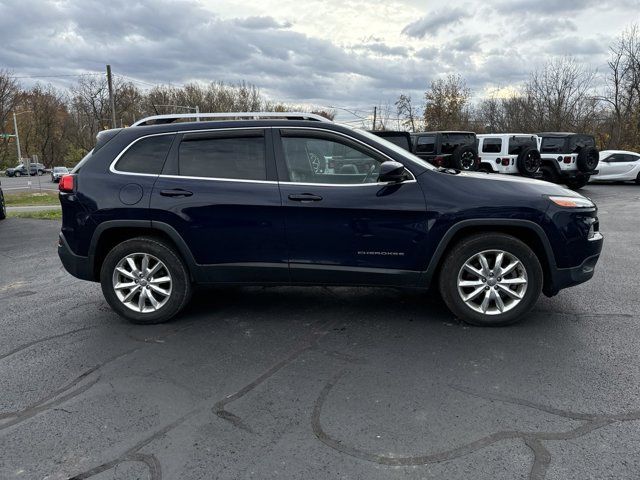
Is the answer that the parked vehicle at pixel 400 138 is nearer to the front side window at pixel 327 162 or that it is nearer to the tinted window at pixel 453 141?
the tinted window at pixel 453 141

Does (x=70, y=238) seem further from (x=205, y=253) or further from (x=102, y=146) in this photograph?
(x=205, y=253)

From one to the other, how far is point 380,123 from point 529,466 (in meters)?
61.7

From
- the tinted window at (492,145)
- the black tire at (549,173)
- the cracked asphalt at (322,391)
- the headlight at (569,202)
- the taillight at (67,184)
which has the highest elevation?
the tinted window at (492,145)

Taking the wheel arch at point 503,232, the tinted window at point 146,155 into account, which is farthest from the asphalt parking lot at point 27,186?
the wheel arch at point 503,232

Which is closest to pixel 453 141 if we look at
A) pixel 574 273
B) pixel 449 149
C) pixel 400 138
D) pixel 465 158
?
pixel 449 149

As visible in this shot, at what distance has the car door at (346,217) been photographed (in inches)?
159

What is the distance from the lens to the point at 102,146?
176 inches

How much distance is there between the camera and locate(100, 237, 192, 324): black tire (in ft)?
14.2

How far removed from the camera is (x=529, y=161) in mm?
16484

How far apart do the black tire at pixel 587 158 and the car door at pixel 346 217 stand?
51.0 feet

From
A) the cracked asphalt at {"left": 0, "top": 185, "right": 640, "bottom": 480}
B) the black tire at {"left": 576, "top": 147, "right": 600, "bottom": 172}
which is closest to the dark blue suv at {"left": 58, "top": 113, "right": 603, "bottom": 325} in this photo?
the cracked asphalt at {"left": 0, "top": 185, "right": 640, "bottom": 480}

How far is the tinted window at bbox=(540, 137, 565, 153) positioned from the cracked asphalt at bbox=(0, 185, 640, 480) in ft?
44.8

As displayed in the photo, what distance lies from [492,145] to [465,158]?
1991 millimetres

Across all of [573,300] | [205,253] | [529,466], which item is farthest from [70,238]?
[573,300]
